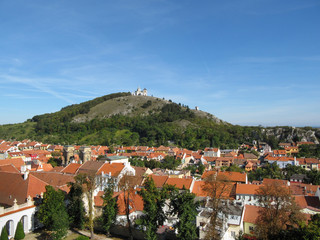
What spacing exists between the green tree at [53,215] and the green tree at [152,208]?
8.31 metres

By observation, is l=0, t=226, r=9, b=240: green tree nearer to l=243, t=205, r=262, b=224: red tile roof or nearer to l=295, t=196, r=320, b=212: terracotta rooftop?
l=243, t=205, r=262, b=224: red tile roof

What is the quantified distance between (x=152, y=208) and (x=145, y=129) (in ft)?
364

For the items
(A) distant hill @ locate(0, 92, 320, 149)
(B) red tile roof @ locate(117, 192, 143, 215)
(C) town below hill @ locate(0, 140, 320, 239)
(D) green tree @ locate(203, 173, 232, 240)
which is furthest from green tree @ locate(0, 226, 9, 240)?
(A) distant hill @ locate(0, 92, 320, 149)

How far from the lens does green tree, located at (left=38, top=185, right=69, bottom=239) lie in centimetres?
2389

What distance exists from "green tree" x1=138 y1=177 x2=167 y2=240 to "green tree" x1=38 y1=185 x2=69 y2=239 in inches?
327

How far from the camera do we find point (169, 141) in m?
120

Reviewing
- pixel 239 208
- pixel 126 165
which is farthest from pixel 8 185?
pixel 239 208

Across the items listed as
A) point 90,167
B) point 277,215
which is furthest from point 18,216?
point 277,215

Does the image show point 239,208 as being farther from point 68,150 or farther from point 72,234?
point 68,150

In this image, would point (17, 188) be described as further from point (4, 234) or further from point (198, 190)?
point (198, 190)

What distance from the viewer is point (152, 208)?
23.4 m

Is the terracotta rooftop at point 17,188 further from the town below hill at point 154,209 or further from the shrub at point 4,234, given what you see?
the shrub at point 4,234

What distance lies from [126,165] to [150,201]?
19.0m

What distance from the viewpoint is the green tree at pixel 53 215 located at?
941 inches
